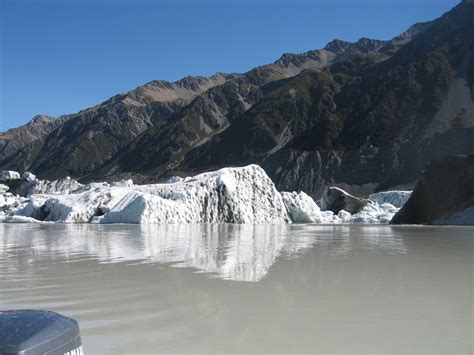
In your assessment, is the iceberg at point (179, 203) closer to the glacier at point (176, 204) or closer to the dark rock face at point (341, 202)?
the glacier at point (176, 204)

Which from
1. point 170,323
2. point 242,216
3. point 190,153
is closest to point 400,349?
point 170,323

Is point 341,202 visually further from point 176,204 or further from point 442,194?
point 176,204

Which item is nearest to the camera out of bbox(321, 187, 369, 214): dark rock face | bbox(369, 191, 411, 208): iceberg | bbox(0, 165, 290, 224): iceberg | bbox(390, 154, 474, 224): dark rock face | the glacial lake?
the glacial lake

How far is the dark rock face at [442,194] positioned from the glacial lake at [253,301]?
91.9ft

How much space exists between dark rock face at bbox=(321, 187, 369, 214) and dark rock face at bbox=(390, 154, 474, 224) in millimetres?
18095

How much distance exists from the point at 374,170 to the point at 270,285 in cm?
11020

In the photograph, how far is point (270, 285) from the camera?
7.77 meters

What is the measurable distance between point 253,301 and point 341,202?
5765 cm

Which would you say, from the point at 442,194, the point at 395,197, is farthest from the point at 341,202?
the point at 442,194

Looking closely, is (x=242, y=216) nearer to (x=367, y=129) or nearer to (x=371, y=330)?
(x=371, y=330)

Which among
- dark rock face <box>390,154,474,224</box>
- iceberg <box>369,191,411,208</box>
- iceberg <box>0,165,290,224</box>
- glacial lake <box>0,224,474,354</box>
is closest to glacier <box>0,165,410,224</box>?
iceberg <box>0,165,290,224</box>

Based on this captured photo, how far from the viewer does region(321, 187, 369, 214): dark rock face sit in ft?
202

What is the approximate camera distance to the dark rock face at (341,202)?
6150 cm

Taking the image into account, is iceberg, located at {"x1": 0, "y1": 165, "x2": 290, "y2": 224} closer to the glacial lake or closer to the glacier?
the glacier
